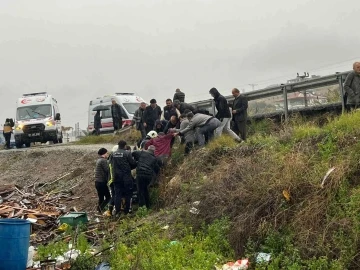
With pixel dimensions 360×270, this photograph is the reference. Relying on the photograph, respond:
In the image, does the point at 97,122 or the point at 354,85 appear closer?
the point at 354,85

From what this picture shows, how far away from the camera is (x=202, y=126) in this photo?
13.7 metres

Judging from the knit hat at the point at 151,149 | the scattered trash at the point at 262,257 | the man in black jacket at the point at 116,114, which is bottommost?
the scattered trash at the point at 262,257

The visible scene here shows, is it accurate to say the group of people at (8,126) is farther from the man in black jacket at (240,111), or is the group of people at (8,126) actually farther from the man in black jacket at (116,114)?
the man in black jacket at (240,111)

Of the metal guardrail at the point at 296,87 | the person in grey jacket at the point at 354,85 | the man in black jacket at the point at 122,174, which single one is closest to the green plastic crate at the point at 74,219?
the man in black jacket at the point at 122,174

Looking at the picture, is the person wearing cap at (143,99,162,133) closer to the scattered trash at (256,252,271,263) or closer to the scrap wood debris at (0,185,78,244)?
the scrap wood debris at (0,185,78,244)

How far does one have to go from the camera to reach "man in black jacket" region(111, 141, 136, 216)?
42.3 feet

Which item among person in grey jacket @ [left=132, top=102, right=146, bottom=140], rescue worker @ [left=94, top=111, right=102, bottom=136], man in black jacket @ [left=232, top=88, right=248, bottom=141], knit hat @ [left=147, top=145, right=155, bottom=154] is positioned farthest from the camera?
rescue worker @ [left=94, top=111, right=102, bottom=136]

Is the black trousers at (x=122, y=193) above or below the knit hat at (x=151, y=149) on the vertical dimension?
below

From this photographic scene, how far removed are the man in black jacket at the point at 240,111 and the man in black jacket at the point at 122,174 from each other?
3228 mm

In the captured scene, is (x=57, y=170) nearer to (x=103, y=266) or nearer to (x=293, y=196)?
(x=103, y=266)

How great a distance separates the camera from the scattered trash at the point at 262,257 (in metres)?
8.12

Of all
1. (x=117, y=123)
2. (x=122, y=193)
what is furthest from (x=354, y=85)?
(x=117, y=123)

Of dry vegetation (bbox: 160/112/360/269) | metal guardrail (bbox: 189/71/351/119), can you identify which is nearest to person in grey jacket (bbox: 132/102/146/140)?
metal guardrail (bbox: 189/71/351/119)

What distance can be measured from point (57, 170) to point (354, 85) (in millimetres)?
11634
